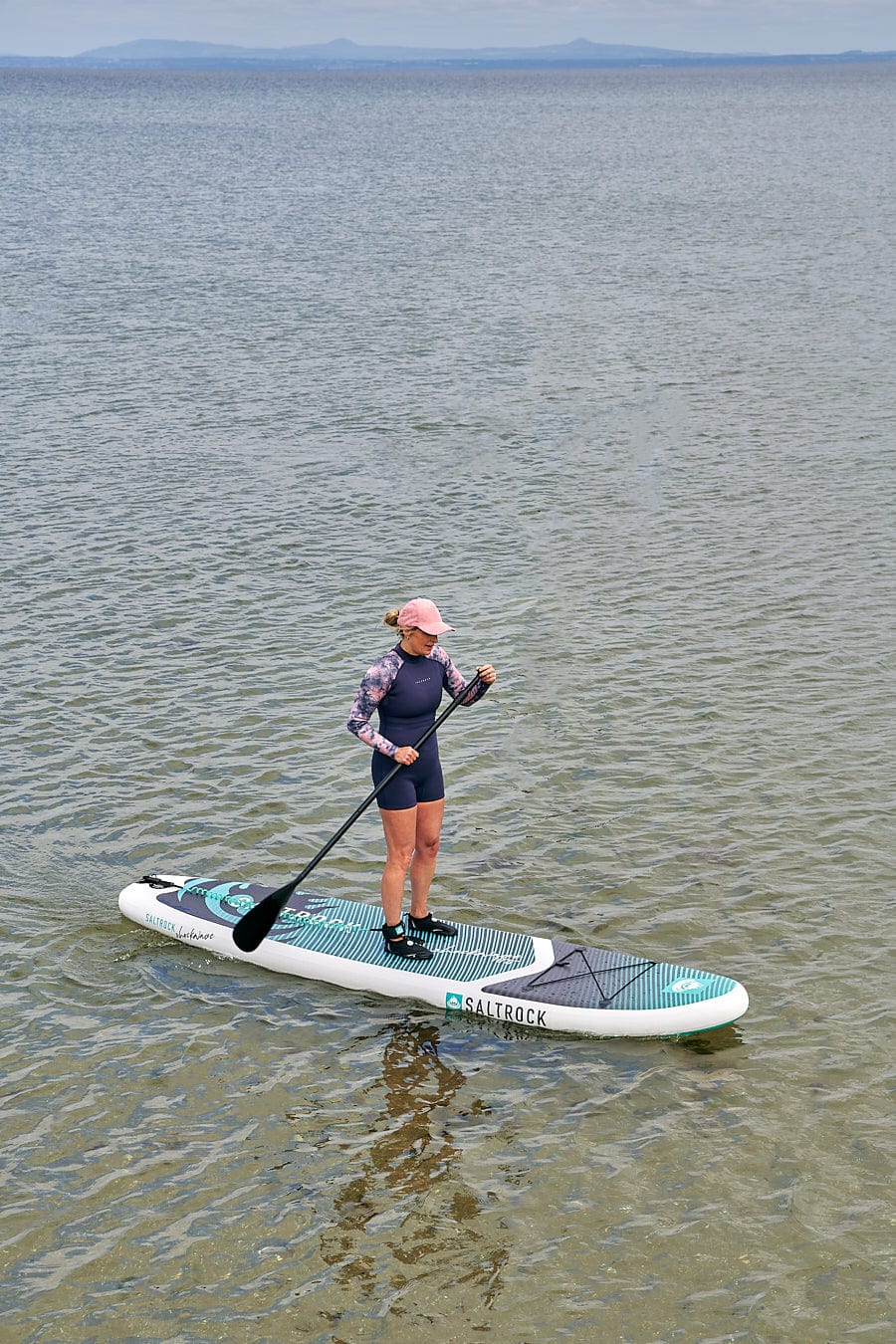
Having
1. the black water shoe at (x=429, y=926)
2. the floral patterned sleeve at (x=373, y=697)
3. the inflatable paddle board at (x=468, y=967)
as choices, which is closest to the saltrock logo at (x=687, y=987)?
the inflatable paddle board at (x=468, y=967)

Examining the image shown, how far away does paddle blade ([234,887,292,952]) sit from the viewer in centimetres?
1009

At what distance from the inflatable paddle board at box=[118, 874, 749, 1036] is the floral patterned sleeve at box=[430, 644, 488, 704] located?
2.02 metres

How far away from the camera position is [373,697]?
9.65 meters

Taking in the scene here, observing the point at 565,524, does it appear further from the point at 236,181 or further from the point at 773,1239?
the point at 236,181

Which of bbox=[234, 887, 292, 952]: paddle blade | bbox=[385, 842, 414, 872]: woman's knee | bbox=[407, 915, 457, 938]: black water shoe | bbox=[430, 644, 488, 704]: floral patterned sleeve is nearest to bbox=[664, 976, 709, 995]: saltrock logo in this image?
bbox=[407, 915, 457, 938]: black water shoe

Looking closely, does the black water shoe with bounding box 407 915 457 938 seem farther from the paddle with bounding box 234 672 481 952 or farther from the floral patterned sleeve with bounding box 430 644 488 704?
the floral patterned sleeve with bounding box 430 644 488 704

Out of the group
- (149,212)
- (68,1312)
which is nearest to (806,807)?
(68,1312)

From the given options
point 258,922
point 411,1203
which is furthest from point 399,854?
point 411,1203

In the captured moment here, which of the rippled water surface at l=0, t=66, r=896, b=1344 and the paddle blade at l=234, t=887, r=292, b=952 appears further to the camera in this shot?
the paddle blade at l=234, t=887, r=292, b=952

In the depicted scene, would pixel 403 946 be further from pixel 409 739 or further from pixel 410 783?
pixel 409 739

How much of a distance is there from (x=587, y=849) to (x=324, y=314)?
29.2 metres

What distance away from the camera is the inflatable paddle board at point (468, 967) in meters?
9.70

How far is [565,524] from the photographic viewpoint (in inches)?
842

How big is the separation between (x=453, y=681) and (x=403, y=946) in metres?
2.09
